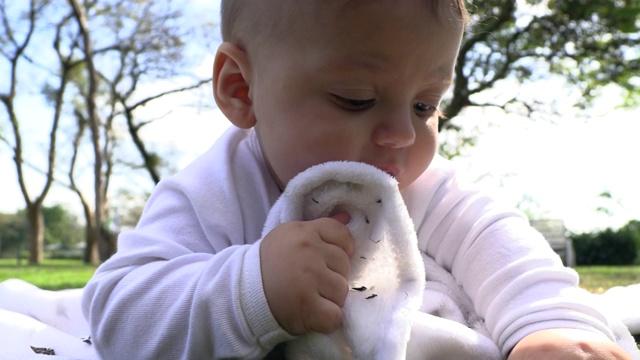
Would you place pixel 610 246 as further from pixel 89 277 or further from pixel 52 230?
pixel 52 230

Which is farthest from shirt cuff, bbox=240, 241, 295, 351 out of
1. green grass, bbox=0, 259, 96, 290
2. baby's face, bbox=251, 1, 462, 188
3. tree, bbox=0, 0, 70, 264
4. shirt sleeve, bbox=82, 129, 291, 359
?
tree, bbox=0, 0, 70, 264

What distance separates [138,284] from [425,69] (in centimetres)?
66

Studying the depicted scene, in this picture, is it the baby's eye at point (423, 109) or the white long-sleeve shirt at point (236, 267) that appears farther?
the baby's eye at point (423, 109)

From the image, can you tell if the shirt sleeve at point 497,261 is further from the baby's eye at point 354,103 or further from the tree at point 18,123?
the tree at point 18,123

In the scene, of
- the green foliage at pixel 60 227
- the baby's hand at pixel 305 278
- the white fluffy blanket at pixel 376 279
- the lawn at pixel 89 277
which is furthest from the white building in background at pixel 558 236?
the green foliage at pixel 60 227

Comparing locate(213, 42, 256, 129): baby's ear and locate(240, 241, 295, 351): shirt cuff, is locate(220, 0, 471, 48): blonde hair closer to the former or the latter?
locate(213, 42, 256, 129): baby's ear

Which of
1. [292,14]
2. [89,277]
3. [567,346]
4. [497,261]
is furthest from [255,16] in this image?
[89,277]

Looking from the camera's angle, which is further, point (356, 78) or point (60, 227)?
point (60, 227)

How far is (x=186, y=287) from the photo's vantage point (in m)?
1.11

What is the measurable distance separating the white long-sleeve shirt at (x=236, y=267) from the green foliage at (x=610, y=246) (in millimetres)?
16686

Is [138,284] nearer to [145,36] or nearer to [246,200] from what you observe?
[246,200]

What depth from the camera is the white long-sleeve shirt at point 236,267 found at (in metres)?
1.07

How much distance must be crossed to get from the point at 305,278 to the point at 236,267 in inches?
5.3

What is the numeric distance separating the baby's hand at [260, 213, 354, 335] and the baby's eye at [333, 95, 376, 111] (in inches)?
10.5
